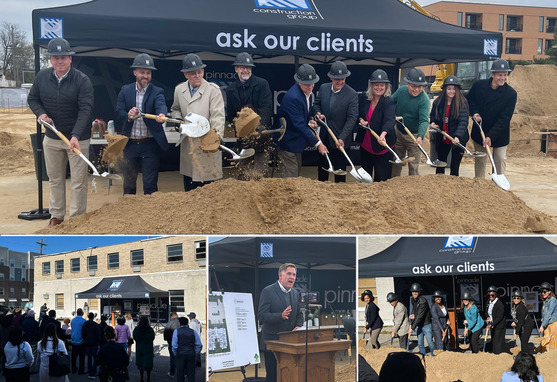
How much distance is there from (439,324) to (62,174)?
157 inches

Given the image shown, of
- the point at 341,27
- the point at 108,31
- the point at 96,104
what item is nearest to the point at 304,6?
the point at 341,27

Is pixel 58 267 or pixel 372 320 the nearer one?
pixel 58 267

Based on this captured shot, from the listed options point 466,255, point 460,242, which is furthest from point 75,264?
point 466,255

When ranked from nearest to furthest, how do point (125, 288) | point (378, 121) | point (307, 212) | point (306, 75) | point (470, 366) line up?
point (125, 288) < point (470, 366) < point (307, 212) < point (306, 75) < point (378, 121)

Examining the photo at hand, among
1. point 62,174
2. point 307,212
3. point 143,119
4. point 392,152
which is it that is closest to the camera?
point 307,212

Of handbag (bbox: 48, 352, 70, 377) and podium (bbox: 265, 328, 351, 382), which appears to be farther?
handbag (bbox: 48, 352, 70, 377)

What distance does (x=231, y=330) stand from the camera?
427 centimetres

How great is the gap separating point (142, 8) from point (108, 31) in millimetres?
723

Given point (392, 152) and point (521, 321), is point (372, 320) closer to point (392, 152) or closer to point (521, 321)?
point (521, 321)

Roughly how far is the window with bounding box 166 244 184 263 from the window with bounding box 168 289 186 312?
0.22 meters

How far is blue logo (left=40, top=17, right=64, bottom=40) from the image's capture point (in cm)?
720

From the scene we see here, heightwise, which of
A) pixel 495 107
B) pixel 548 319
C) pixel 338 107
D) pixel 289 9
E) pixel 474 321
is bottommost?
pixel 474 321

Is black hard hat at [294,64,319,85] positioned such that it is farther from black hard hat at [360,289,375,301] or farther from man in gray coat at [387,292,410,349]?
black hard hat at [360,289,375,301]

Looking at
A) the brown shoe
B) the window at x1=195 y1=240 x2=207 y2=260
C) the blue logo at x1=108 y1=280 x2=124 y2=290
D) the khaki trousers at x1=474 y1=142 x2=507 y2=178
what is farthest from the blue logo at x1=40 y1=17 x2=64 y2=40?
the khaki trousers at x1=474 y1=142 x2=507 y2=178
